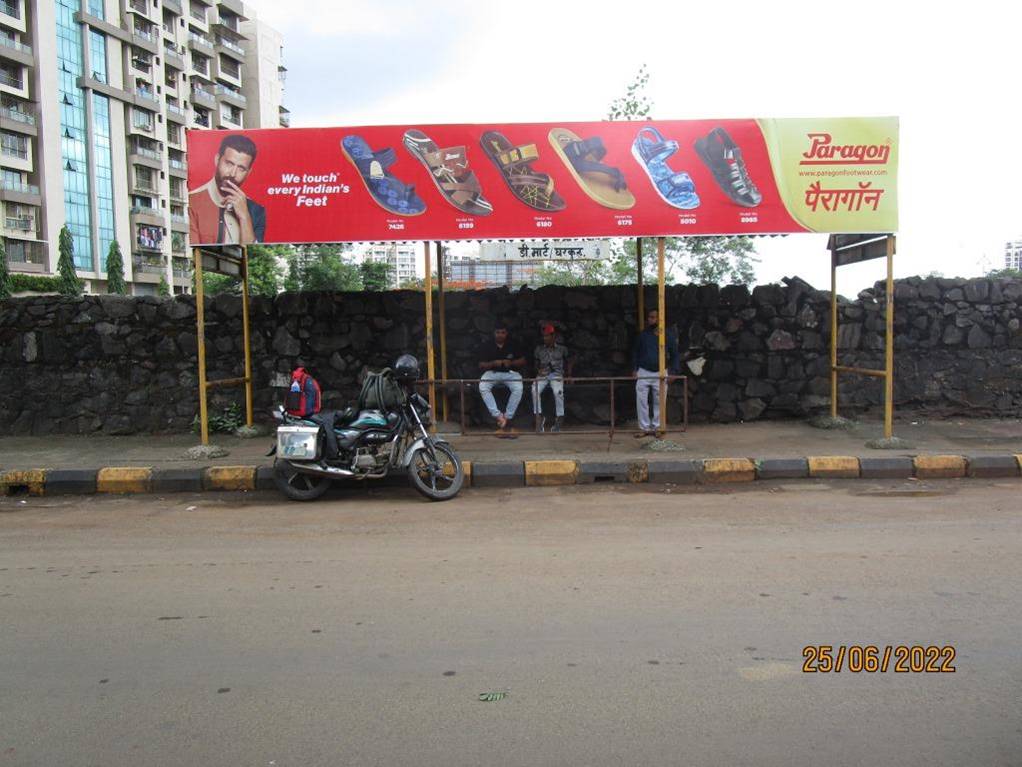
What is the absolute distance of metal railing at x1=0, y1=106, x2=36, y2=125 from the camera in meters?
54.2

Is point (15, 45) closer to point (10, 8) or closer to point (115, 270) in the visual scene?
point (10, 8)

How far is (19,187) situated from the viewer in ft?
183

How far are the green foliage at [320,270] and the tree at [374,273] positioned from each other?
605mm

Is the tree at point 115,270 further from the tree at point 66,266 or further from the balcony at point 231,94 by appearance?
the balcony at point 231,94

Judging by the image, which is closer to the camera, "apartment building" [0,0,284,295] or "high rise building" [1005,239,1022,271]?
"high rise building" [1005,239,1022,271]

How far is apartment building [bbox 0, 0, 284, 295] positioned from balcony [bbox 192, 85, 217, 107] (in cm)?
14

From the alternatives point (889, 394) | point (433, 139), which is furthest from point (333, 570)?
point (889, 394)

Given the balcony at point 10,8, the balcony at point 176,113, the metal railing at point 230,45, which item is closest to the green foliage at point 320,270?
the balcony at point 10,8

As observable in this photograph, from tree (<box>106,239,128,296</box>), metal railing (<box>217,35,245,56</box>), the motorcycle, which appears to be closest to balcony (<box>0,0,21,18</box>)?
tree (<box>106,239,128,296</box>)

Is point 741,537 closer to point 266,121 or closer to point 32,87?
point 32,87

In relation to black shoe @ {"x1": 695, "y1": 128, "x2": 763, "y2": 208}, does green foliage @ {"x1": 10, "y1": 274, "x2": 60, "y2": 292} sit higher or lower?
higher

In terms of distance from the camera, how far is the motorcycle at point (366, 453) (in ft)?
23.9
